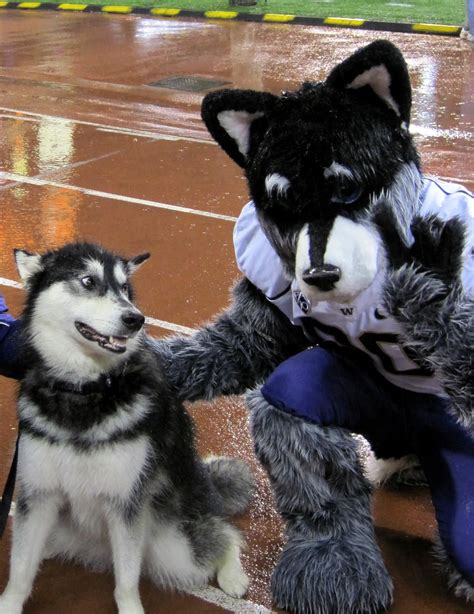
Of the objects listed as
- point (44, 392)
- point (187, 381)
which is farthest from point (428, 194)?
point (44, 392)

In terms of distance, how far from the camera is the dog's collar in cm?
293

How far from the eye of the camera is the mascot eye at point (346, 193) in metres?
2.59

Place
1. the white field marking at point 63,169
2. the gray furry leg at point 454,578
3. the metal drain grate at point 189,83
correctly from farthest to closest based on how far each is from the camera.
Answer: the metal drain grate at point 189,83, the white field marking at point 63,169, the gray furry leg at point 454,578

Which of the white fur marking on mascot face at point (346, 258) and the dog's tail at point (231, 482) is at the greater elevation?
the white fur marking on mascot face at point (346, 258)

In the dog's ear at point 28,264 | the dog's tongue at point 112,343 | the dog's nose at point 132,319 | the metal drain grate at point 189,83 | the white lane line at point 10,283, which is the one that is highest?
the dog's ear at point 28,264

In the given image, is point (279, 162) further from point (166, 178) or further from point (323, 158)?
point (166, 178)

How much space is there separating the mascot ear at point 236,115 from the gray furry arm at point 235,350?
0.67 metres

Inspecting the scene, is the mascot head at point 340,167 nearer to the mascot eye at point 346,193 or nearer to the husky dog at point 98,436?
the mascot eye at point 346,193

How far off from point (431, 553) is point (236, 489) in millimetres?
784

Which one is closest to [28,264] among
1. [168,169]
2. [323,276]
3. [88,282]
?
[88,282]

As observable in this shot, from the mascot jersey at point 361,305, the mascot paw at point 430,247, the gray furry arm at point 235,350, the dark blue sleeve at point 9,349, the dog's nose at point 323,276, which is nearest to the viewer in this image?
the dog's nose at point 323,276

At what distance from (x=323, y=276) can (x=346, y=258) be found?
0.09 m

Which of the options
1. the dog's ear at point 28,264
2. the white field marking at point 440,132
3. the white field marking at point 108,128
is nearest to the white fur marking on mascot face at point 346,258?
the dog's ear at point 28,264

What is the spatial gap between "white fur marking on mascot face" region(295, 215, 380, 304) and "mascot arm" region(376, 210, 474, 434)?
0.34 ft
